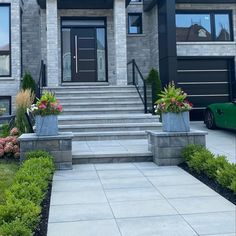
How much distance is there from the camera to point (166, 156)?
7.20m

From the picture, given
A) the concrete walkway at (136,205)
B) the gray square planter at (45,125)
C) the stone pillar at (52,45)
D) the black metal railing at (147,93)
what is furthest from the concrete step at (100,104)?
the concrete walkway at (136,205)

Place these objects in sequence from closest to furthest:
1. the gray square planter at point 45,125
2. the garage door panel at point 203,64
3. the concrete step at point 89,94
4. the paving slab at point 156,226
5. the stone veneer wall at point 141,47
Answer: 1. the paving slab at point 156,226
2. the gray square planter at point 45,125
3. the concrete step at point 89,94
4. the garage door panel at point 203,64
5. the stone veneer wall at point 141,47

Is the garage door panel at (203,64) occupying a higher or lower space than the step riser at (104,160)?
higher

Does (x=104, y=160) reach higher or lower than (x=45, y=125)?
lower

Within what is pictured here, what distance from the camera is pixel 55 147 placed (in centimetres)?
700

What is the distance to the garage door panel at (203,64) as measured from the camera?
1542 centimetres

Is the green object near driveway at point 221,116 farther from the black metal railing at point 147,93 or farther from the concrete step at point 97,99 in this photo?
the concrete step at point 97,99

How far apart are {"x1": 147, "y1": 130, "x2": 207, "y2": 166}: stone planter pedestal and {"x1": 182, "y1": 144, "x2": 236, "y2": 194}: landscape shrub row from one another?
0.19m

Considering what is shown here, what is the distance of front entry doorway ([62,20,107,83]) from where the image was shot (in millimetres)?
15688

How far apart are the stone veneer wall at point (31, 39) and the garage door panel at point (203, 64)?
21.0 ft

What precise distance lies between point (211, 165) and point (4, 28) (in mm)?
11579

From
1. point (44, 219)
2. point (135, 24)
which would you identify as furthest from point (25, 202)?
point (135, 24)

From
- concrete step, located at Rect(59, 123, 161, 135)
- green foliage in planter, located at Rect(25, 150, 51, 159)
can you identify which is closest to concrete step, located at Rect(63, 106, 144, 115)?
concrete step, located at Rect(59, 123, 161, 135)

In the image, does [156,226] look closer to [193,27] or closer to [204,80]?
[204,80]
